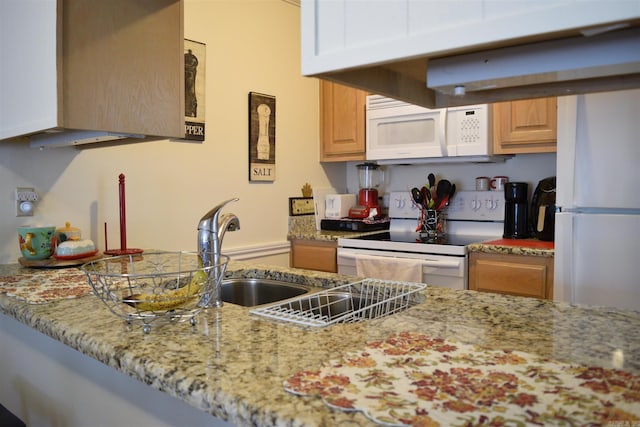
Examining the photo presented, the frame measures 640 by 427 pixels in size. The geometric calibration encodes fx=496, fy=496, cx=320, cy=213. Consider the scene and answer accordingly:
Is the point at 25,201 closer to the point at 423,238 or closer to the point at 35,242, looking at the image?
the point at 35,242

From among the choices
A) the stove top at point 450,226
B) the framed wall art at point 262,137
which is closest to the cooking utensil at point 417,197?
the stove top at point 450,226

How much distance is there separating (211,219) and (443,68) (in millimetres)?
839

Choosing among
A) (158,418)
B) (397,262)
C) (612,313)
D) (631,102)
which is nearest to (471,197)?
(397,262)

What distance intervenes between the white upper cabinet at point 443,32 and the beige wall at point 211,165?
1.70m

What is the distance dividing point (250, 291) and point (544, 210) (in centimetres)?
174

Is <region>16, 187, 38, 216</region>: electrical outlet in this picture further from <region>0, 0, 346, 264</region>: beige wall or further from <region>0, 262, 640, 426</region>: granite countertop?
<region>0, 262, 640, 426</region>: granite countertop

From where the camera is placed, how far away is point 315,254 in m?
3.34

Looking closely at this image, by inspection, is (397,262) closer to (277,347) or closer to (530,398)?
(277,347)

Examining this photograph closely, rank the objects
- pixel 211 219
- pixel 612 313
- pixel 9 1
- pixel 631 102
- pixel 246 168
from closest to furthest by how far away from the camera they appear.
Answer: pixel 612 313 < pixel 211 219 < pixel 9 1 < pixel 631 102 < pixel 246 168

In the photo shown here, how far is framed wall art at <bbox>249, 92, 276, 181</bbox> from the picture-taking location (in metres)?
3.12

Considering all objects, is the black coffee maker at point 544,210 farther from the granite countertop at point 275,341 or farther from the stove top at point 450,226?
the granite countertop at point 275,341

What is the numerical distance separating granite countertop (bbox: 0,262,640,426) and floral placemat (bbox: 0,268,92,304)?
59 mm

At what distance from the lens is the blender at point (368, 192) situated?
3.63m

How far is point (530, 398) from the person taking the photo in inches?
28.4
